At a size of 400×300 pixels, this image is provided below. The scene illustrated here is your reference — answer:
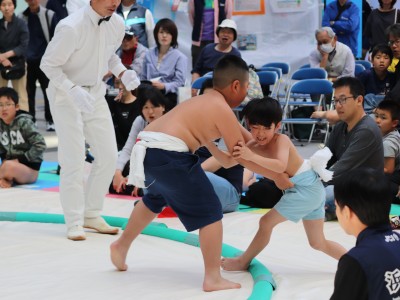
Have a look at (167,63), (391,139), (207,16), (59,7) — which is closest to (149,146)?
(391,139)

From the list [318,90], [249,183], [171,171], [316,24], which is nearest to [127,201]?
[249,183]

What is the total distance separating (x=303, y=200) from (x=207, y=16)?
17.8 ft

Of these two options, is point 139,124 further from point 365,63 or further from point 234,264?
point 365,63

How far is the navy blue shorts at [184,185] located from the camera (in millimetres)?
2971

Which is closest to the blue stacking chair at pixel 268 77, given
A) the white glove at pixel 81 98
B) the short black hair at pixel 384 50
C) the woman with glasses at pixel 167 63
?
the woman with glasses at pixel 167 63

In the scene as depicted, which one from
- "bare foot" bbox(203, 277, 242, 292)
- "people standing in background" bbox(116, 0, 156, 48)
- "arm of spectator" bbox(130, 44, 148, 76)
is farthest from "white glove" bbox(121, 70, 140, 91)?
"people standing in background" bbox(116, 0, 156, 48)

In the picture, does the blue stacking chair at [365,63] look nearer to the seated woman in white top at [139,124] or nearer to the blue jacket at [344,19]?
the blue jacket at [344,19]

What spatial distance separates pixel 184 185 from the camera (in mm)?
2973

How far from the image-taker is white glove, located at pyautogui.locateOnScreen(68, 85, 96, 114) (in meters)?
3.71

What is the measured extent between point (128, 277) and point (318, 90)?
14.9 ft

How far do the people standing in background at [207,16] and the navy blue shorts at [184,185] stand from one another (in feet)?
17.8

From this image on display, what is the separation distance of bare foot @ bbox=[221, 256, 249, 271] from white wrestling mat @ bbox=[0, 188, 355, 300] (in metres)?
0.03

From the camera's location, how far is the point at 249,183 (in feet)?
16.9

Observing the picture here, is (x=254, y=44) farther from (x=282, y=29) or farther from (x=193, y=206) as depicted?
(x=193, y=206)
